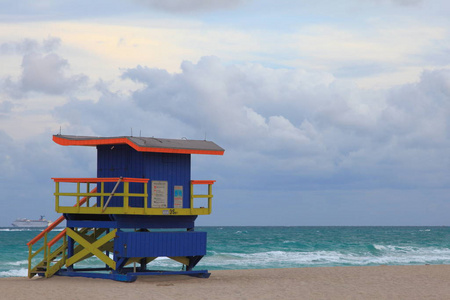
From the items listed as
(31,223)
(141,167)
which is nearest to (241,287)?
(141,167)

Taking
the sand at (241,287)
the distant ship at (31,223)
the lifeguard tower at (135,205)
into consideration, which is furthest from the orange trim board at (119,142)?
the distant ship at (31,223)

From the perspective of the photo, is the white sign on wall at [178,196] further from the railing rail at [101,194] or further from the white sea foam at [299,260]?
the white sea foam at [299,260]

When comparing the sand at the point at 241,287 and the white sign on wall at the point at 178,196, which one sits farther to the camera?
the white sign on wall at the point at 178,196

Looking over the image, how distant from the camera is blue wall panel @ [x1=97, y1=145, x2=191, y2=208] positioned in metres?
18.8

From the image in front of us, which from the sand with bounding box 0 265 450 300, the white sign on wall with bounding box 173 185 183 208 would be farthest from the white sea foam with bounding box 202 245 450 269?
the white sign on wall with bounding box 173 185 183 208

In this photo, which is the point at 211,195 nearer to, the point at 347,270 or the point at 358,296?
the point at 358,296

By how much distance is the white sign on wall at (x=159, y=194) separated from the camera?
18.7m

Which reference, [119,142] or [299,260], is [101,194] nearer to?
[119,142]

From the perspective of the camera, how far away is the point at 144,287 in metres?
17.3

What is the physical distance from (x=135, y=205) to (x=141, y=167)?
42.2 inches

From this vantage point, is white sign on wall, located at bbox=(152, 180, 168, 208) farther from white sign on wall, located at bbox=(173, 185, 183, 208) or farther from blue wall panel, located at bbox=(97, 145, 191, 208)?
white sign on wall, located at bbox=(173, 185, 183, 208)

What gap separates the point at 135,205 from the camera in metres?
18.8

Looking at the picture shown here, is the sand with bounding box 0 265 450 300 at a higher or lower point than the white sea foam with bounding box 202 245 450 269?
higher

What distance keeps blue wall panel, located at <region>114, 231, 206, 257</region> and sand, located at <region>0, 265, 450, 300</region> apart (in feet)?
2.61
